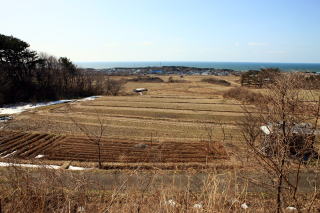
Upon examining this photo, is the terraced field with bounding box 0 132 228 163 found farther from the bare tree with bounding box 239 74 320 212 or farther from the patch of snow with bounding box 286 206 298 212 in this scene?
the patch of snow with bounding box 286 206 298 212

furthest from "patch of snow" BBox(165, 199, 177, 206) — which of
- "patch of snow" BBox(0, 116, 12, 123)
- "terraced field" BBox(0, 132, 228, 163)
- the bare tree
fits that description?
"patch of snow" BBox(0, 116, 12, 123)

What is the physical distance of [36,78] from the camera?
51.7m

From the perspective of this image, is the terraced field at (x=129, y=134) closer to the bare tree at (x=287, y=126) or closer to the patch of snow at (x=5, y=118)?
the patch of snow at (x=5, y=118)

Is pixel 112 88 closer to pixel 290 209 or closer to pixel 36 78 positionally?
pixel 36 78

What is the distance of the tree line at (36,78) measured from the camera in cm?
4409

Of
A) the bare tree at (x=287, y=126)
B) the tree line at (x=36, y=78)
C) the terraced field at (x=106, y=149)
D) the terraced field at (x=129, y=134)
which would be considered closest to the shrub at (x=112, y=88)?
the tree line at (x=36, y=78)

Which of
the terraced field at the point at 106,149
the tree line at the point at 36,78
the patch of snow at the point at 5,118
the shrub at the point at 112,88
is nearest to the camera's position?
the terraced field at the point at 106,149

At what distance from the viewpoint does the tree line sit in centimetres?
4409

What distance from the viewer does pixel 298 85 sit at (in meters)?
4.96

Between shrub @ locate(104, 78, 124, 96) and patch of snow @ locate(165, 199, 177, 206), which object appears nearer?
patch of snow @ locate(165, 199, 177, 206)

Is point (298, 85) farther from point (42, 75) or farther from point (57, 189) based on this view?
point (42, 75)

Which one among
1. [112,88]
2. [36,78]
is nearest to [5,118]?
[36,78]

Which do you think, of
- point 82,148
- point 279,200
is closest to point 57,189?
point 279,200

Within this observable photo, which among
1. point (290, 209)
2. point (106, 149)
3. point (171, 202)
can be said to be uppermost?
point (171, 202)
